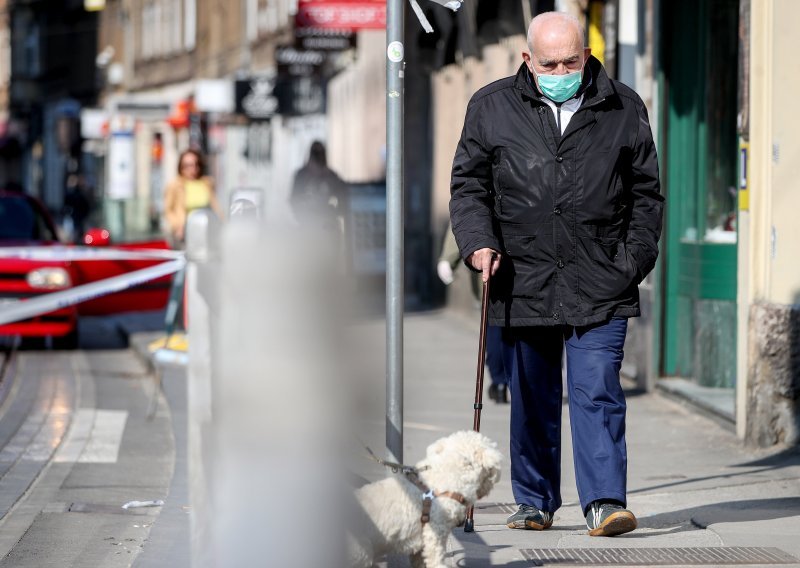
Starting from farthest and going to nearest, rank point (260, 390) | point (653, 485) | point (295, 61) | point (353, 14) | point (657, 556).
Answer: point (295, 61) → point (353, 14) → point (653, 485) → point (657, 556) → point (260, 390)

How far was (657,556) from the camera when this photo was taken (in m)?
5.79

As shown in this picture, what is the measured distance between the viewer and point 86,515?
23.4 feet

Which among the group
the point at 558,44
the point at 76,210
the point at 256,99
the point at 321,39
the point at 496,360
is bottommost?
the point at 496,360

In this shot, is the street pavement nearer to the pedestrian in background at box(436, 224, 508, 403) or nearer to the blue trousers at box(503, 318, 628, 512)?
the pedestrian in background at box(436, 224, 508, 403)

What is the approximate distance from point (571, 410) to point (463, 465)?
3.46 feet

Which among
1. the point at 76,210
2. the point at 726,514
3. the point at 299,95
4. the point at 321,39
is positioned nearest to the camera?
the point at 726,514

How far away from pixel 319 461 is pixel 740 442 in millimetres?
4898

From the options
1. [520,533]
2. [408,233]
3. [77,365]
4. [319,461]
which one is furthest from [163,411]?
[408,233]

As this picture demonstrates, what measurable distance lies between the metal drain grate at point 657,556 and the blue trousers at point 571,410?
0.23 metres

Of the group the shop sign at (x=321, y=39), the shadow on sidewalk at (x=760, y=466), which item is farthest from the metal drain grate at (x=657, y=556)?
the shop sign at (x=321, y=39)

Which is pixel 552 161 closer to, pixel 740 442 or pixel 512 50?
pixel 740 442

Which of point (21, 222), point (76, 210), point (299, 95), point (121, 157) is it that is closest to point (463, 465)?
point (21, 222)

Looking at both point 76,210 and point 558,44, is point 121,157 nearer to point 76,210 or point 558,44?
point 76,210

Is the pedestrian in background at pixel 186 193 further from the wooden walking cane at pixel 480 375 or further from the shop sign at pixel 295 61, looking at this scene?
the shop sign at pixel 295 61
